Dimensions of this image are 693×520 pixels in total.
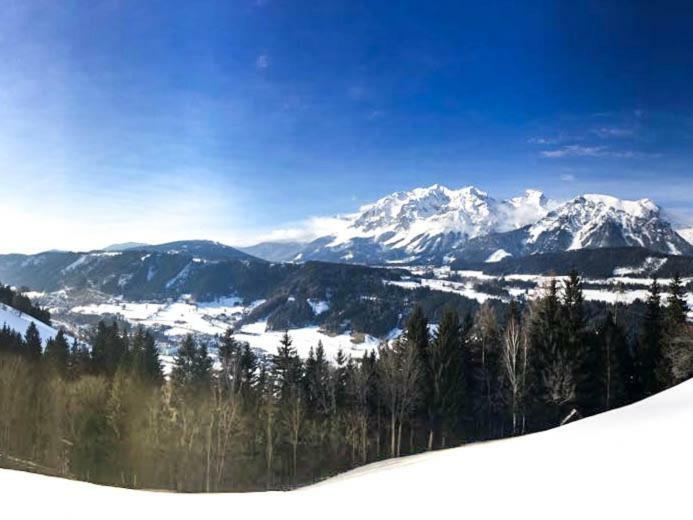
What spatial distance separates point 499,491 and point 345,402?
45.3 metres

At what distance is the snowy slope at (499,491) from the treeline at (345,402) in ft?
105

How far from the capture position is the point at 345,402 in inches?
2073

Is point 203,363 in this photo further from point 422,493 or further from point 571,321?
point 422,493

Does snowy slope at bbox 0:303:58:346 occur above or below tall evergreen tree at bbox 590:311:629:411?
below

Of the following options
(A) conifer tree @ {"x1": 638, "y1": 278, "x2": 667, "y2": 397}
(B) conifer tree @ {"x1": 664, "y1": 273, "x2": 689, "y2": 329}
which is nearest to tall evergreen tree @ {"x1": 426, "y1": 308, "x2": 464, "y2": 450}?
(A) conifer tree @ {"x1": 638, "y1": 278, "x2": 667, "y2": 397}

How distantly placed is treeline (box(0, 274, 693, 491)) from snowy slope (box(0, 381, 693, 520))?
32.1 metres

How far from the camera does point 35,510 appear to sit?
9.66 metres

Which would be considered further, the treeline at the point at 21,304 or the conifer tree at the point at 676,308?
the treeline at the point at 21,304

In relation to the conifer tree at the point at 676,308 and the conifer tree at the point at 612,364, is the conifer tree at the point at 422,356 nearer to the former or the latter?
the conifer tree at the point at 612,364

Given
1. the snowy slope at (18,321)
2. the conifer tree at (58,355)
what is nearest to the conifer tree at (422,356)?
the conifer tree at (58,355)

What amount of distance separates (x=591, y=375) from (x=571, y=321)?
536cm

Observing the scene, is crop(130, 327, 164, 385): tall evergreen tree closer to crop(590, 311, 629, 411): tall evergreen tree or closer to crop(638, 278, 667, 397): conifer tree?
crop(590, 311, 629, 411): tall evergreen tree

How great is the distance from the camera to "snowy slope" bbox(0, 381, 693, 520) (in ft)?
25.3

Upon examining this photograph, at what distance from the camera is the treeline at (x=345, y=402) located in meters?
43.5
